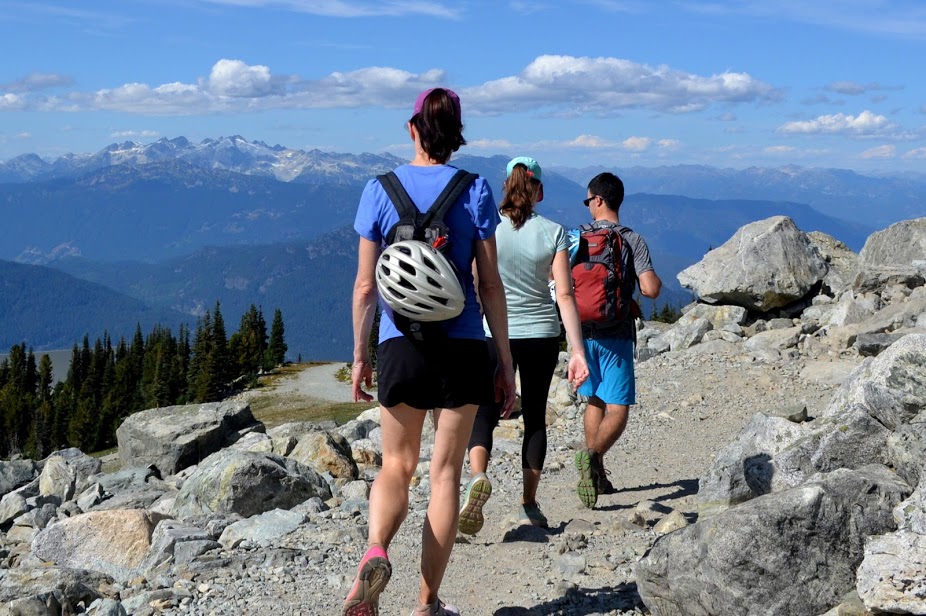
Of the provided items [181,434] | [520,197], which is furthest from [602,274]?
[181,434]

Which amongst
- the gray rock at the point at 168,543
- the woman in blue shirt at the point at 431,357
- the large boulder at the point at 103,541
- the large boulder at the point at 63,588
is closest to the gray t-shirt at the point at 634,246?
the woman in blue shirt at the point at 431,357

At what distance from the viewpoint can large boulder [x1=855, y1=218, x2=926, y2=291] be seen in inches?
803

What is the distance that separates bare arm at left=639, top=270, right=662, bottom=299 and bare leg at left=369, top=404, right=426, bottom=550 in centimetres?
368

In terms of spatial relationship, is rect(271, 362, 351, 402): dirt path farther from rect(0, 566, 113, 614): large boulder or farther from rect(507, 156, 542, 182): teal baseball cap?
rect(507, 156, 542, 182): teal baseball cap

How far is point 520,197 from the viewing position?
7867 mm

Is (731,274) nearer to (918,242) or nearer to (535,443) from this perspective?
(918,242)

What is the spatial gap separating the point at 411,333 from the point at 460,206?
0.77 m

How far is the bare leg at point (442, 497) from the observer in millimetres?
5445

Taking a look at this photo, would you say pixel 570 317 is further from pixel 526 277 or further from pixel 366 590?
pixel 366 590

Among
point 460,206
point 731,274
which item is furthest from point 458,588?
point 731,274

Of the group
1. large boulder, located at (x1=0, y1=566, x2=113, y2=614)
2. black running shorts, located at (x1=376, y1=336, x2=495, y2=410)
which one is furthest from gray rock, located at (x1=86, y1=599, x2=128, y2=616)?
black running shorts, located at (x1=376, y1=336, x2=495, y2=410)

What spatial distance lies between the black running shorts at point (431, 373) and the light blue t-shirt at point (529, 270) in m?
2.60

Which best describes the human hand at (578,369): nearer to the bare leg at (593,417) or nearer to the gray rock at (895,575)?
the bare leg at (593,417)

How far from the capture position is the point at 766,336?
19.8 meters
